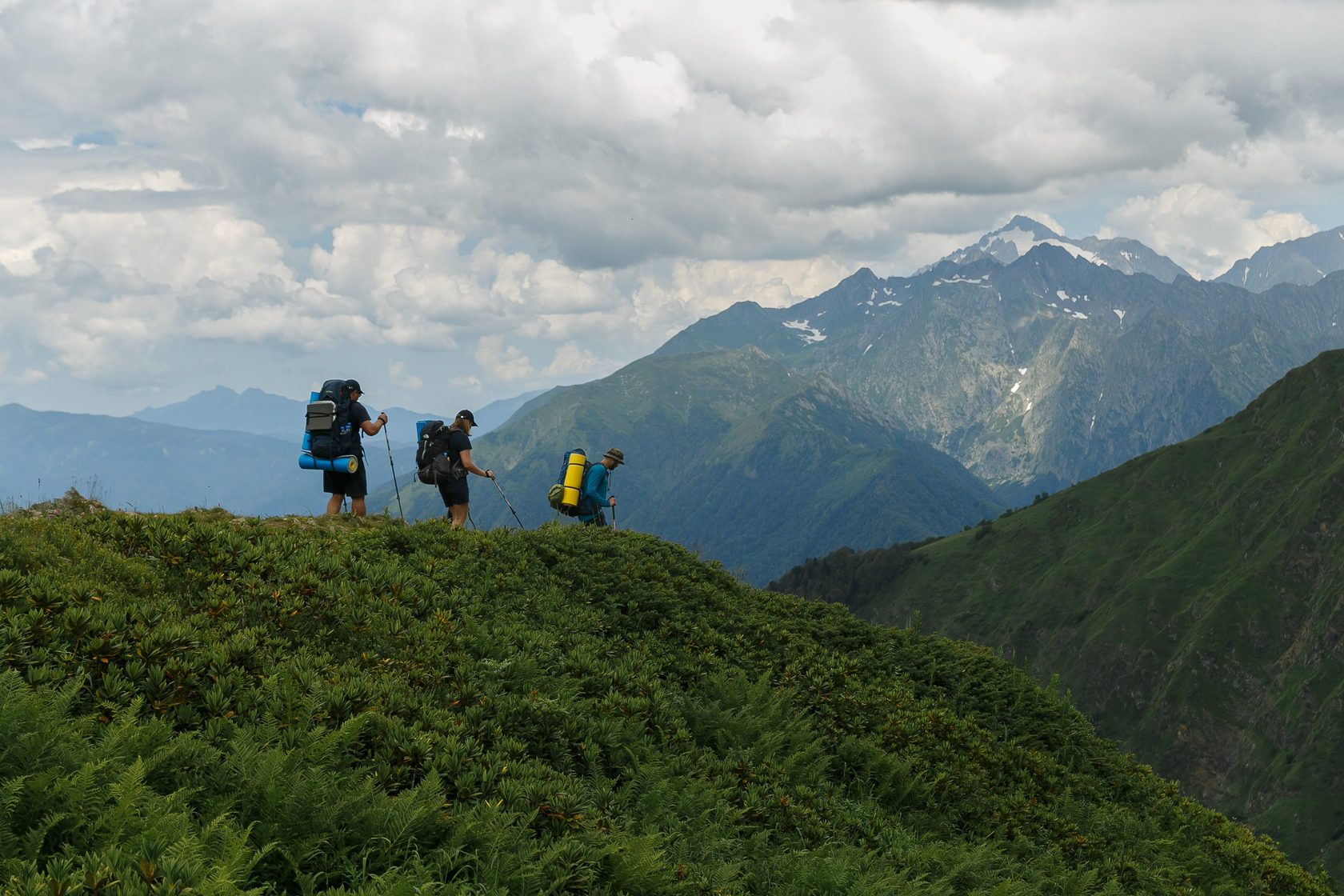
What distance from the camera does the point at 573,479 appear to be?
21.9 meters

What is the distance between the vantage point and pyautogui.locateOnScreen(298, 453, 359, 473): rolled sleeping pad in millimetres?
19719

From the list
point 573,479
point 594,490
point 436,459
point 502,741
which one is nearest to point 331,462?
point 436,459

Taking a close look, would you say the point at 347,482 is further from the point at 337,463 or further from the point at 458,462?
the point at 458,462

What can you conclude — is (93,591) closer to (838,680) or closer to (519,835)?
(519,835)

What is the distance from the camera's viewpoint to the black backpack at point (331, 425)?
19438mm

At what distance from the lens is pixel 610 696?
10.7 meters

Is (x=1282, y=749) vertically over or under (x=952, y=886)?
under

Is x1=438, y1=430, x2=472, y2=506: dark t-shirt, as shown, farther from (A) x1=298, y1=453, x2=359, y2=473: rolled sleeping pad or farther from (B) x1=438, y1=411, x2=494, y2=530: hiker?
(A) x1=298, y1=453, x2=359, y2=473: rolled sleeping pad

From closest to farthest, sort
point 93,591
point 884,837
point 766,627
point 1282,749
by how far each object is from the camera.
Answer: point 93,591 < point 884,837 < point 766,627 < point 1282,749

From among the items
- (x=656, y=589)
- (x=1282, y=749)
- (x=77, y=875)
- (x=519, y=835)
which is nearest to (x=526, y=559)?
(x=656, y=589)

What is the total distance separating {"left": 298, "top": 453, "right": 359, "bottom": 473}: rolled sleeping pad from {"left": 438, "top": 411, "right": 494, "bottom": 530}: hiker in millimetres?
2239

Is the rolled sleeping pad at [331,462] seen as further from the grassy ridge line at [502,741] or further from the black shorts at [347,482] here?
the grassy ridge line at [502,741]

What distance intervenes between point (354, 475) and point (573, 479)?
5514mm

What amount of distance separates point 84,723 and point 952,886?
28.9ft
